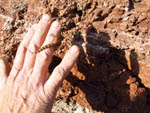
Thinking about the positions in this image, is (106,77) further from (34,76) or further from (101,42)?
(34,76)

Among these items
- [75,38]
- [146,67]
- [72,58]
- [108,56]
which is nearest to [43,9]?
[75,38]

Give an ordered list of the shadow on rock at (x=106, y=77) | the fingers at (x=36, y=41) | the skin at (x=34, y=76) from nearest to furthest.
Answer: the skin at (x=34, y=76) → the fingers at (x=36, y=41) → the shadow on rock at (x=106, y=77)

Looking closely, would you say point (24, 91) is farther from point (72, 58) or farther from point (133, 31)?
point (133, 31)

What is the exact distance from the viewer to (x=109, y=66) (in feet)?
6.46

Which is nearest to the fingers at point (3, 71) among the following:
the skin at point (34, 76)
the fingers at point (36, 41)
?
the skin at point (34, 76)

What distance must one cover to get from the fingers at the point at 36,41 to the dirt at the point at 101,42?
0.28m

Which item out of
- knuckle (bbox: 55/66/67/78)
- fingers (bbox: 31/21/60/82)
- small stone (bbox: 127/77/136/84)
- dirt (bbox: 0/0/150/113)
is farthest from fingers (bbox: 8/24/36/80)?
small stone (bbox: 127/77/136/84)

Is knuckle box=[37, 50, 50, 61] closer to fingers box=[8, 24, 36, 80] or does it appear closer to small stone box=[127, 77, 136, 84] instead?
fingers box=[8, 24, 36, 80]

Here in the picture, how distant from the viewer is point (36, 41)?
175 centimetres

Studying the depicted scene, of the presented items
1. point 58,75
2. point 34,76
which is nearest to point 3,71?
point 34,76

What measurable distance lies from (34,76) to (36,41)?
1.18 ft

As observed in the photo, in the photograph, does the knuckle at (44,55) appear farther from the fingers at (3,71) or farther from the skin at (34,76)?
the fingers at (3,71)

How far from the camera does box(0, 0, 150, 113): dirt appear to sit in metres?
1.78

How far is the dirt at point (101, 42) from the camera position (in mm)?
1781
